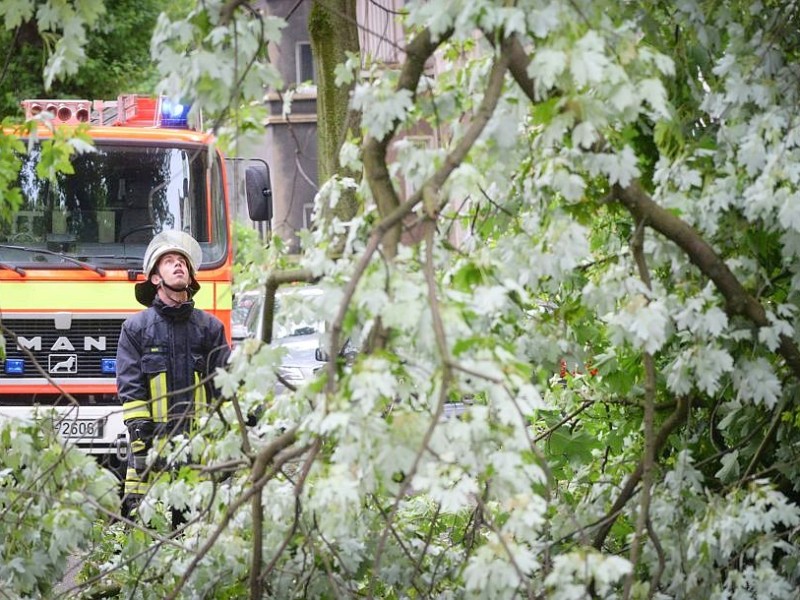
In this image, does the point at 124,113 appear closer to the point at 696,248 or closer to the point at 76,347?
the point at 76,347

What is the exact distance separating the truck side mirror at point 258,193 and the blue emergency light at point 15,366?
77.2 inches

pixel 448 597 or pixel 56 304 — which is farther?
pixel 56 304

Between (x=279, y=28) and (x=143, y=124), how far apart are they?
7.01m

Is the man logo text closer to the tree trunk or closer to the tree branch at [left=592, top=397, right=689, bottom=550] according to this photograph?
the tree trunk

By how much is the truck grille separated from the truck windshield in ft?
1.52

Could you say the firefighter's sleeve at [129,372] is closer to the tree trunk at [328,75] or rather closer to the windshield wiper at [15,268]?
the tree trunk at [328,75]

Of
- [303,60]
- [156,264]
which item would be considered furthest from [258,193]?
[303,60]

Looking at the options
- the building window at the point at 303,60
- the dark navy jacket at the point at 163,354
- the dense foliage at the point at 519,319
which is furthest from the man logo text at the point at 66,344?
the building window at the point at 303,60

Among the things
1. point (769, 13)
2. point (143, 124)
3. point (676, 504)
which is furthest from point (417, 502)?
point (143, 124)

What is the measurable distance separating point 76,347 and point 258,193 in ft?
5.54

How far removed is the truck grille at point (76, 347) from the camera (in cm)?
1023

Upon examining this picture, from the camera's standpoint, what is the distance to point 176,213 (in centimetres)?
1021

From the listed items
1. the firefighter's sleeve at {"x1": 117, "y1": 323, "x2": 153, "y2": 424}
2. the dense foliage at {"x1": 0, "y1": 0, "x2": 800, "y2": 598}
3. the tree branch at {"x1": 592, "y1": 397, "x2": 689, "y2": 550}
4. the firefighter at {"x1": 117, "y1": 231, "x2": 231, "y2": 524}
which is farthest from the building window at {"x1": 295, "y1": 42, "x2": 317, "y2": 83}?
the tree branch at {"x1": 592, "y1": 397, "x2": 689, "y2": 550}

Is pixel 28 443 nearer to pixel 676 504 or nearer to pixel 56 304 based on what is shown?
pixel 676 504
